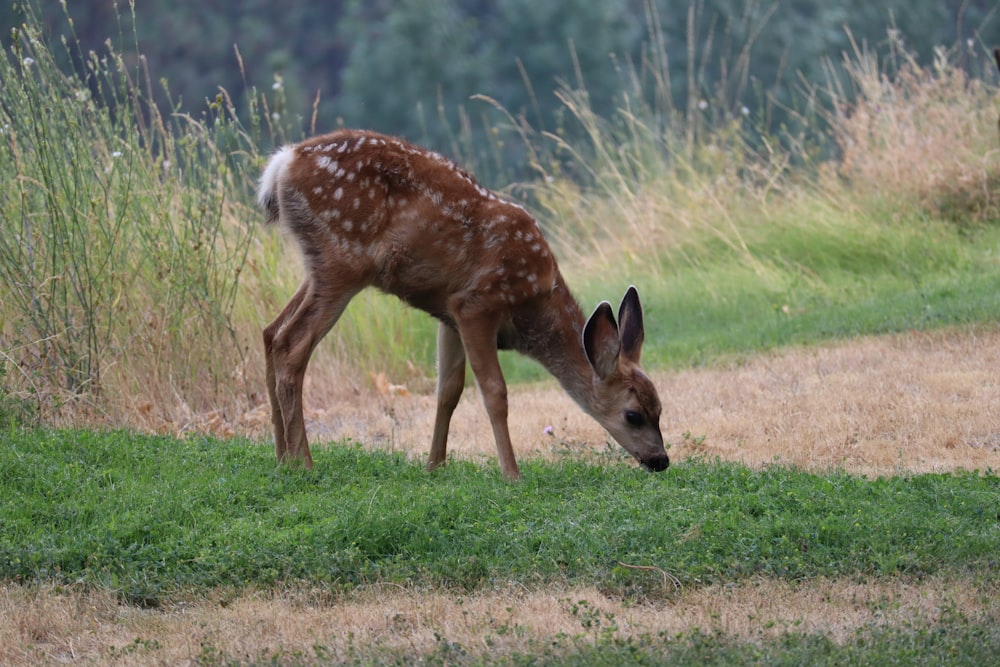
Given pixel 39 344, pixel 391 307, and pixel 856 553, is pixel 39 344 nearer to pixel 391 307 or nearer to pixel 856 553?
pixel 391 307

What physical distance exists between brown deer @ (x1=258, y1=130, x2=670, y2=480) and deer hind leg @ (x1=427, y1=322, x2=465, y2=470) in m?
0.02

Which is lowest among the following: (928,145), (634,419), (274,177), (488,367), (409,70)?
(409,70)

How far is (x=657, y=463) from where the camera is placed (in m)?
7.41

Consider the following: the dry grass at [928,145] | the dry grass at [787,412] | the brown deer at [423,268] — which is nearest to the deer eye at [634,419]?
the brown deer at [423,268]

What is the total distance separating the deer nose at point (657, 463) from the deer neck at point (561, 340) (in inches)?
19.8

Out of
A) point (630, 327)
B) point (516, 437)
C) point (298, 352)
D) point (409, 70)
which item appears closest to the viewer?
point (298, 352)

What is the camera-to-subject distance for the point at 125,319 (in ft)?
30.5

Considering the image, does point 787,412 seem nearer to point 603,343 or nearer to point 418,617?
point 603,343

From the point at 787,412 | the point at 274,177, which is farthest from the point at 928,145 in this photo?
the point at 274,177

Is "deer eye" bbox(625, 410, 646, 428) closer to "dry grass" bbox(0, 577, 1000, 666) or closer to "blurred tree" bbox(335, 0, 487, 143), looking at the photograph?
"dry grass" bbox(0, 577, 1000, 666)

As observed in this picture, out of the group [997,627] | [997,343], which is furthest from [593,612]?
[997,343]

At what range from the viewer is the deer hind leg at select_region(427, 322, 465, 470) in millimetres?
7684

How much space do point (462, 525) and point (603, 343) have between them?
1761 mm

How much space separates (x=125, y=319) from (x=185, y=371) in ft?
1.86
